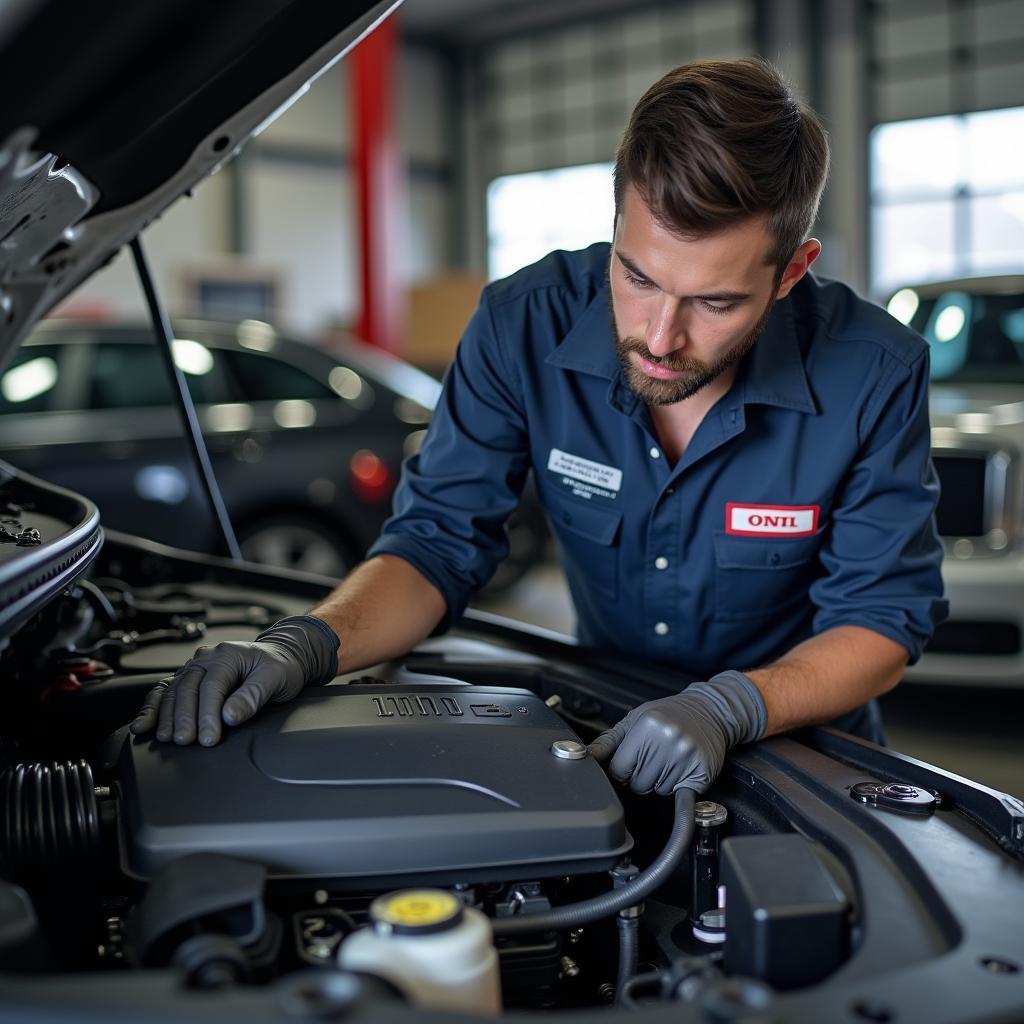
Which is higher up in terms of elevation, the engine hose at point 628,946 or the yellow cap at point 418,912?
the yellow cap at point 418,912

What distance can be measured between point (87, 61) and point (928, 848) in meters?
0.86

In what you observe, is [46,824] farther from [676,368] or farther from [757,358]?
[757,358]

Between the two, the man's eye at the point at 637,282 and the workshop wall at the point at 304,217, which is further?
the workshop wall at the point at 304,217

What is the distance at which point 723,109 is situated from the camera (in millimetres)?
1229

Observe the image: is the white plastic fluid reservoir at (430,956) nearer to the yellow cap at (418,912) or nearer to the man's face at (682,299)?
the yellow cap at (418,912)

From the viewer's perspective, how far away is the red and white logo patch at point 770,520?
143 cm

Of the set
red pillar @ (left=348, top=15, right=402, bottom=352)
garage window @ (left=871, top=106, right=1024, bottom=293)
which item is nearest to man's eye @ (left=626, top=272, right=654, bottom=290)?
red pillar @ (left=348, top=15, right=402, bottom=352)

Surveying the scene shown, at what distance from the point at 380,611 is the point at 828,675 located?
20.5 inches

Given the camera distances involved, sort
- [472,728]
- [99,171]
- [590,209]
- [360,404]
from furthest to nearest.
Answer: [590,209], [360,404], [99,171], [472,728]

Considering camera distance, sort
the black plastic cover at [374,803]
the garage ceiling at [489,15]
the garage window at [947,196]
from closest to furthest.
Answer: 1. the black plastic cover at [374,803]
2. the garage window at [947,196]
3. the garage ceiling at [489,15]

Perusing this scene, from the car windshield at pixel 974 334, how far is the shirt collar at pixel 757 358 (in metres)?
2.20

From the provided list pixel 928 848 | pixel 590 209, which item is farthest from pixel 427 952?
pixel 590 209

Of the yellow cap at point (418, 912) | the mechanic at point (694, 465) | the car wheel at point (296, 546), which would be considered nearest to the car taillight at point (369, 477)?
the car wheel at point (296, 546)

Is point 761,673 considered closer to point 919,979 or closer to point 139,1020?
point 919,979
